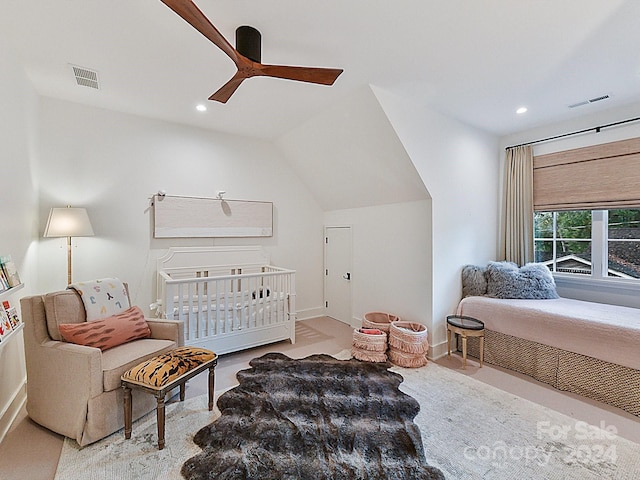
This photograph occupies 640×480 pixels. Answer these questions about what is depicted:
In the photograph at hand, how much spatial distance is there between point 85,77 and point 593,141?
17.1 ft

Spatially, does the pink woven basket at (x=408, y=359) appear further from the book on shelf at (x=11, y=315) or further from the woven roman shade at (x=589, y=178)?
the book on shelf at (x=11, y=315)

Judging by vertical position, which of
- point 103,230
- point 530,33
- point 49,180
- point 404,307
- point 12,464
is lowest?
point 12,464

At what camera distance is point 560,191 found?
11.9 ft

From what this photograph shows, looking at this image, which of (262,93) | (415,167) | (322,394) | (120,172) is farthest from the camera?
(120,172)

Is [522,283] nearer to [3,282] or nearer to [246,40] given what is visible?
[246,40]

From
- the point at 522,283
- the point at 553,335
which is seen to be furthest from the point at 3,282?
the point at 522,283

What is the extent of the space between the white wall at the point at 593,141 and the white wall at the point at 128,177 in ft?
11.7

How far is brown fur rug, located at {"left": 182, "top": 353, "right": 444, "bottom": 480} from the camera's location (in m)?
1.69

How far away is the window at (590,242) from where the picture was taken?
3.24 metres

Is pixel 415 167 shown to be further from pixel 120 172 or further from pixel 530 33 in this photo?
pixel 120 172

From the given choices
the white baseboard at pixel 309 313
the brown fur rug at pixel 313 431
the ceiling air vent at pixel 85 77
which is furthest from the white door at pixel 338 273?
the ceiling air vent at pixel 85 77

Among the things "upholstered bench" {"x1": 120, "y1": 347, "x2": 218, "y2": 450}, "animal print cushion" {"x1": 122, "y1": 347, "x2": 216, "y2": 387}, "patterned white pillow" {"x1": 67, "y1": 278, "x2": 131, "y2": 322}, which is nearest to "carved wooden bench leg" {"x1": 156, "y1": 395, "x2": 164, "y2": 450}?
"upholstered bench" {"x1": 120, "y1": 347, "x2": 218, "y2": 450}

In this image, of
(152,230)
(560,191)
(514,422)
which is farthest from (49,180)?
(560,191)

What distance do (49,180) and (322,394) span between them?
11.3ft
